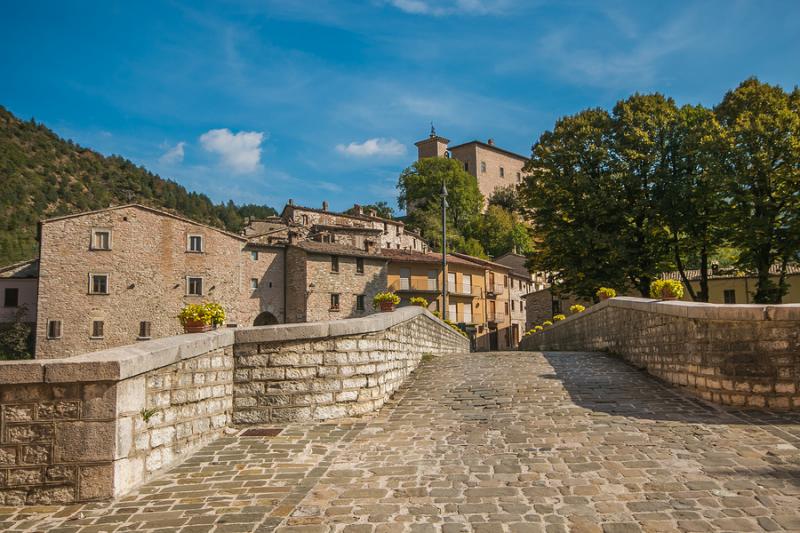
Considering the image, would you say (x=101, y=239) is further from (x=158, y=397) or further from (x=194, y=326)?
(x=158, y=397)

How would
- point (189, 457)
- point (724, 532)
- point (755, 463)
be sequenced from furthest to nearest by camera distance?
point (189, 457) < point (755, 463) < point (724, 532)

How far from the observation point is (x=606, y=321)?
1434 cm

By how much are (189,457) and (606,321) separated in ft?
36.7

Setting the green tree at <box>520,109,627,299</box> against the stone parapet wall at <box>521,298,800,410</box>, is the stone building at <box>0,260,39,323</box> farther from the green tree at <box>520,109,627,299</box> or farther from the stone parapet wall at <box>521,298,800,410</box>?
the stone parapet wall at <box>521,298,800,410</box>

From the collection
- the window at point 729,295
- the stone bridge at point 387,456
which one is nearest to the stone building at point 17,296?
the stone bridge at point 387,456

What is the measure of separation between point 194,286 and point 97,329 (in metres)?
6.36

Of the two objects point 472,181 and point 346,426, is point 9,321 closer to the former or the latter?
point 346,426

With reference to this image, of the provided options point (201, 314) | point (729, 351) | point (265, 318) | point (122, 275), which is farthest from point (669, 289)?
point (265, 318)

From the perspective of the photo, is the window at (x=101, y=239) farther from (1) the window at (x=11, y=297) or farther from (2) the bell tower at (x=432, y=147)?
(2) the bell tower at (x=432, y=147)

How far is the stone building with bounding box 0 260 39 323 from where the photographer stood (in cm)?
3803

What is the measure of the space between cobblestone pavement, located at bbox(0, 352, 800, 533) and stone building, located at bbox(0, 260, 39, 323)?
39050 millimetres

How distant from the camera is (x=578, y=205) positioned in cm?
2347

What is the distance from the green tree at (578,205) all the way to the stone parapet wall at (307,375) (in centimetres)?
1578

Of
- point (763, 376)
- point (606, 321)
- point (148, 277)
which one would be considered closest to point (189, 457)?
point (763, 376)
